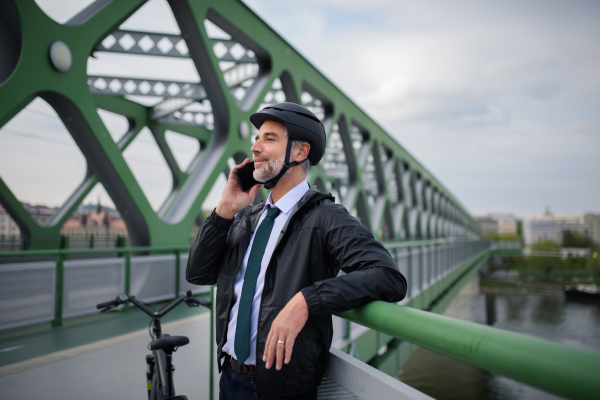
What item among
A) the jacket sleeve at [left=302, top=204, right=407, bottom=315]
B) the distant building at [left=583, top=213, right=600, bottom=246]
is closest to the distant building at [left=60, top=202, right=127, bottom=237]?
the jacket sleeve at [left=302, top=204, right=407, bottom=315]

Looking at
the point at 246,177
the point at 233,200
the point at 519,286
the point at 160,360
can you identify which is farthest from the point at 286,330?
the point at 519,286

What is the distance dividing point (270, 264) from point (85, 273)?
5607 millimetres

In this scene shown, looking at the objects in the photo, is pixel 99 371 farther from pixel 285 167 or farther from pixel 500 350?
pixel 500 350

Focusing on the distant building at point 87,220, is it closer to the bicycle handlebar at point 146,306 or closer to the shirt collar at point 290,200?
the bicycle handlebar at point 146,306

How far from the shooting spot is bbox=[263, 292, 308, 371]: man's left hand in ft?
4.58

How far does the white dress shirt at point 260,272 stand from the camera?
1.66m

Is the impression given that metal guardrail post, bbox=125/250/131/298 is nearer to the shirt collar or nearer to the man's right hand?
the man's right hand

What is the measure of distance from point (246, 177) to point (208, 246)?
1.32 ft

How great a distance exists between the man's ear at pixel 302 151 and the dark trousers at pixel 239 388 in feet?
3.32

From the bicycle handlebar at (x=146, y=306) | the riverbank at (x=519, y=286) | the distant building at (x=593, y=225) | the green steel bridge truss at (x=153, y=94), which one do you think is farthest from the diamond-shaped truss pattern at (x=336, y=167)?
the distant building at (x=593, y=225)

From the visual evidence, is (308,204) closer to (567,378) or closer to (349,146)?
(567,378)

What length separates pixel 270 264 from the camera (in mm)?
1626

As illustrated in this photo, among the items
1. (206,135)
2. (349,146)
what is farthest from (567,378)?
(206,135)

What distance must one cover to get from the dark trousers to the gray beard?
0.87m
